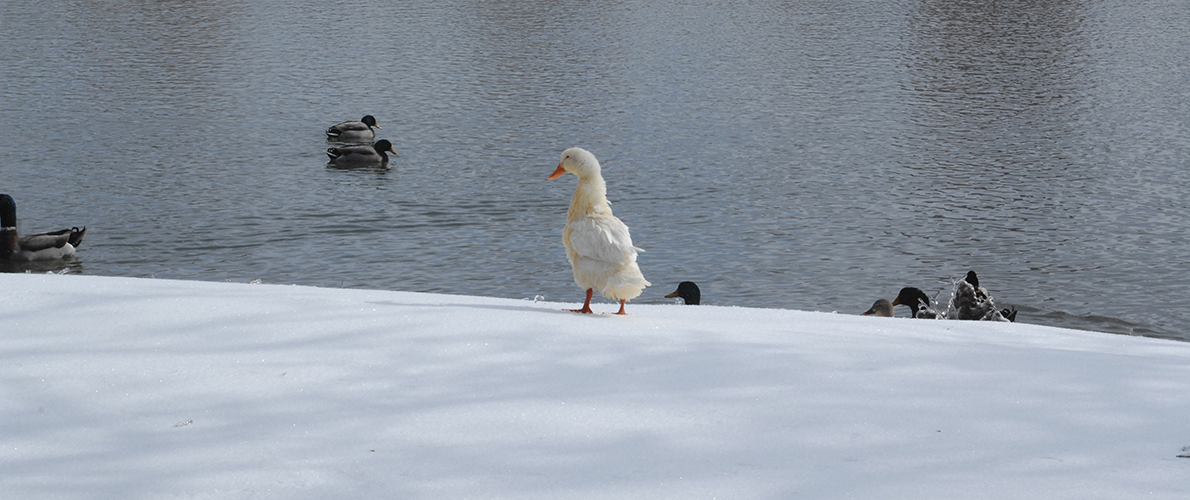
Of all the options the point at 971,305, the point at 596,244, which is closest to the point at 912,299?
the point at 971,305

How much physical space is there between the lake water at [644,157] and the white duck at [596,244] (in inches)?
318

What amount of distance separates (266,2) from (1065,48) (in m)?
42.8

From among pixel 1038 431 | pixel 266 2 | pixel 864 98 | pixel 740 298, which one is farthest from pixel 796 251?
pixel 266 2

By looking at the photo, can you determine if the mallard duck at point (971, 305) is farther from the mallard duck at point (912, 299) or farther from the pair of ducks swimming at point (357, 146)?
the pair of ducks swimming at point (357, 146)

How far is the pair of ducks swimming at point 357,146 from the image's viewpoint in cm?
2644

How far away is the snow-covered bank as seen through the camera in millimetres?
4848

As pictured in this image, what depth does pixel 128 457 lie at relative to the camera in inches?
197

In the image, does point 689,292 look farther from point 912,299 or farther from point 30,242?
point 30,242

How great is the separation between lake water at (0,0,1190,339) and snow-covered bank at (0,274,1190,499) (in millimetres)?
10043

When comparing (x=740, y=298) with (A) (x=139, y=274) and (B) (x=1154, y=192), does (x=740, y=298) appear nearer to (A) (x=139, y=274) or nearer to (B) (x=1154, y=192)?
(A) (x=139, y=274)

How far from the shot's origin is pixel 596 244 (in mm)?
8484

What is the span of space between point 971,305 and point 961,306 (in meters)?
0.15

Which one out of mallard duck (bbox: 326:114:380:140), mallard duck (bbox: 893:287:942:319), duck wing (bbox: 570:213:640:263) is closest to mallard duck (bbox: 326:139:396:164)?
mallard duck (bbox: 326:114:380:140)

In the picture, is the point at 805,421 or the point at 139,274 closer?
the point at 805,421
